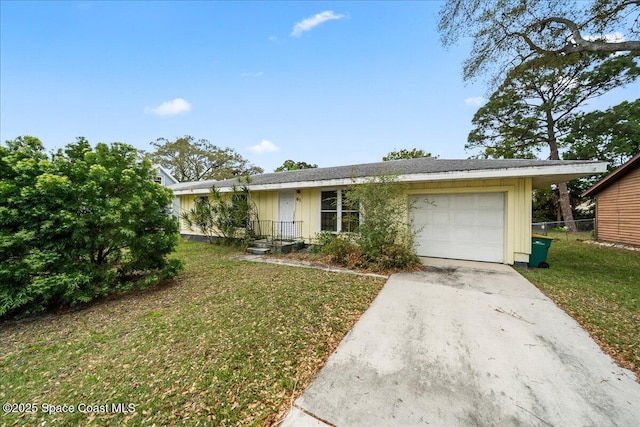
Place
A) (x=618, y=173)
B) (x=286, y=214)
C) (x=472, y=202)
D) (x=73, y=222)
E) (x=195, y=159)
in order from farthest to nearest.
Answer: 1. (x=195, y=159)
2. (x=618, y=173)
3. (x=286, y=214)
4. (x=472, y=202)
5. (x=73, y=222)

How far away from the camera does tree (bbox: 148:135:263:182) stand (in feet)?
89.9

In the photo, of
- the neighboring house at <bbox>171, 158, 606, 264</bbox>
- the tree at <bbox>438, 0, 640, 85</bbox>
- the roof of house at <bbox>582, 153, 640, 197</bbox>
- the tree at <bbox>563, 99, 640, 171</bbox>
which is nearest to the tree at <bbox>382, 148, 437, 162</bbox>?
the tree at <bbox>563, 99, 640, 171</bbox>

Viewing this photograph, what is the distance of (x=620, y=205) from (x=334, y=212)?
13269 mm

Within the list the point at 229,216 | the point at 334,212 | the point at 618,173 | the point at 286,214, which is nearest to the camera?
the point at 334,212

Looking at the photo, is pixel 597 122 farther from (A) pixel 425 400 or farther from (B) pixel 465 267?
(A) pixel 425 400

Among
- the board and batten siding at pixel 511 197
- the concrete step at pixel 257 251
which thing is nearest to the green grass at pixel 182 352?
the concrete step at pixel 257 251

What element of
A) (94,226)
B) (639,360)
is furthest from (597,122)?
(94,226)

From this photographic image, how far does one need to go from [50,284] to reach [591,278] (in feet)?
33.9

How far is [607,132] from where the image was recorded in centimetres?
1580

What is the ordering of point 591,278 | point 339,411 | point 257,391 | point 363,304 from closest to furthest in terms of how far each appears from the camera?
point 339,411 < point 257,391 < point 363,304 < point 591,278

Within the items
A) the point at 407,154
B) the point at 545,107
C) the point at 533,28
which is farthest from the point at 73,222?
→ the point at 407,154

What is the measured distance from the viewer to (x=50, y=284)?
3506mm

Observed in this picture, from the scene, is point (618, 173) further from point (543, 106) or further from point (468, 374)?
point (468, 374)

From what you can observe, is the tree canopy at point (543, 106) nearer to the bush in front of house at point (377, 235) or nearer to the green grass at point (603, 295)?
the green grass at point (603, 295)
